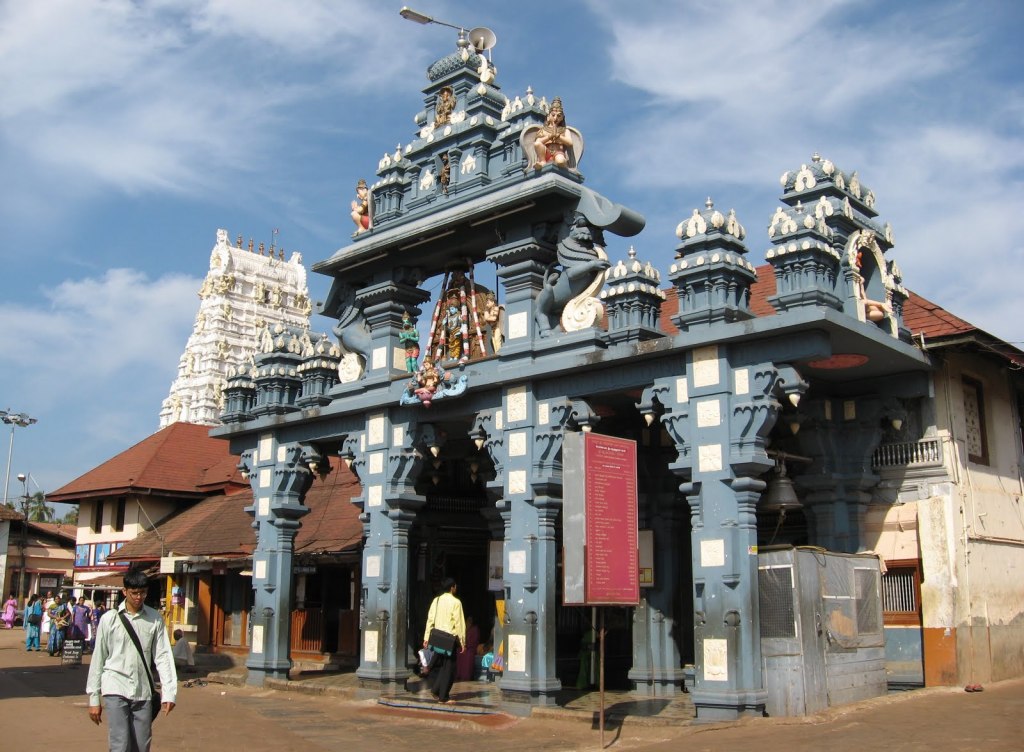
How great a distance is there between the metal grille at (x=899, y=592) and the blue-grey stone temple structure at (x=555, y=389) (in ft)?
2.08

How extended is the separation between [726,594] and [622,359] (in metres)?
3.32

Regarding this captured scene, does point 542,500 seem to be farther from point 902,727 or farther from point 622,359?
point 902,727

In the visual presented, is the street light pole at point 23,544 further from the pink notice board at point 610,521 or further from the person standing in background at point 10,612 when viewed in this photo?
the pink notice board at point 610,521

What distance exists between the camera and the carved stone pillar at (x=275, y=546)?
62.3 ft

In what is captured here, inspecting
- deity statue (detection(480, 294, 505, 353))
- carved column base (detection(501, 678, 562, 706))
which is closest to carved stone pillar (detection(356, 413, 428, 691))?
deity statue (detection(480, 294, 505, 353))

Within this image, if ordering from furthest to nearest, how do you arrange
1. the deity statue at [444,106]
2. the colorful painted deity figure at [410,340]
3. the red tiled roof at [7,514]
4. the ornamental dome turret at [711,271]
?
1. the red tiled roof at [7,514]
2. the deity statue at [444,106]
3. the colorful painted deity figure at [410,340]
4. the ornamental dome turret at [711,271]

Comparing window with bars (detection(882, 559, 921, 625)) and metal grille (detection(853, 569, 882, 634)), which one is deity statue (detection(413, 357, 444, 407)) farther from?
window with bars (detection(882, 559, 921, 625))

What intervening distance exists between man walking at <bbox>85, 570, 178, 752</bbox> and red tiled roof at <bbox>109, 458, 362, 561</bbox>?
12.3 m

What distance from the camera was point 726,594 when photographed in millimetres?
12633

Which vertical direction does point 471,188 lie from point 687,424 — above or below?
above

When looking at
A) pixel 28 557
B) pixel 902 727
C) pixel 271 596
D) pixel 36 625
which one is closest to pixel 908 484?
pixel 902 727

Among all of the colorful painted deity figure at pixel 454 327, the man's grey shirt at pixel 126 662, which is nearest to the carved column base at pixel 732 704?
the man's grey shirt at pixel 126 662

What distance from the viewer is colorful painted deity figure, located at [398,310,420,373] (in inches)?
697

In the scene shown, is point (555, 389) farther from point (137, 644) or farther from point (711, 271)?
point (137, 644)
